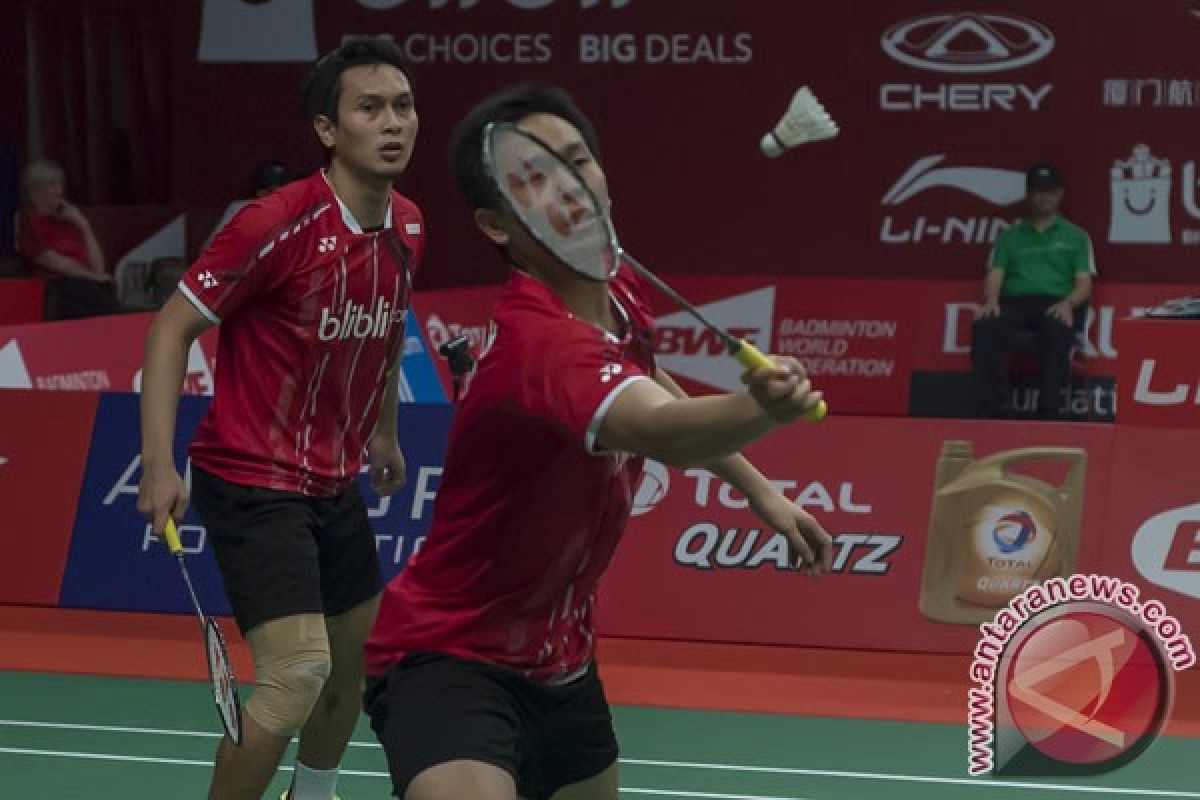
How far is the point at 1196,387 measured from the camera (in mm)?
9391

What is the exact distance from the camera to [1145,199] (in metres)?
16.0

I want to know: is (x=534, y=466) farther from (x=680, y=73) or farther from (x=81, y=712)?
(x=680, y=73)

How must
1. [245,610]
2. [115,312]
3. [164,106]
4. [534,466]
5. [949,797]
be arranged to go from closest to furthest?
[534,466]
[245,610]
[949,797]
[115,312]
[164,106]

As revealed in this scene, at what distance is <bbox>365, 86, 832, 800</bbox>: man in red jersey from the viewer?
3840mm

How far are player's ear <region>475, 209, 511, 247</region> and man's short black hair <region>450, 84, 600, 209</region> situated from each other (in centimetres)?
1

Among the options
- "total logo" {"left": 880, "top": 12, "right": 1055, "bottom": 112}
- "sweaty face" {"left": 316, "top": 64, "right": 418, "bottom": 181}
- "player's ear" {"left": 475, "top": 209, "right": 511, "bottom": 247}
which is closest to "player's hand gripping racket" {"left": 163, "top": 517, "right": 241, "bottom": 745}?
"sweaty face" {"left": 316, "top": 64, "right": 418, "bottom": 181}

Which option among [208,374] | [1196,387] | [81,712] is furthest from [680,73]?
[81,712]

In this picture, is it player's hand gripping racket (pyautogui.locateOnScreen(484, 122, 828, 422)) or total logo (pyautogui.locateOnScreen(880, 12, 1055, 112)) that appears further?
total logo (pyautogui.locateOnScreen(880, 12, 1055, 112))

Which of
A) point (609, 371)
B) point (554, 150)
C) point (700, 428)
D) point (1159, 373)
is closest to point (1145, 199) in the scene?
point (1159, 373)

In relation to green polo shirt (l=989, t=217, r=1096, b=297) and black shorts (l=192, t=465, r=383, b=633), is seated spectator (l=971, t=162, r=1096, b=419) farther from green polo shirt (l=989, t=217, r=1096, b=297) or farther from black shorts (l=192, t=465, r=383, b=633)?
black shorts (l=192, t=465, r=383, b=633)

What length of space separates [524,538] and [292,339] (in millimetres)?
1773

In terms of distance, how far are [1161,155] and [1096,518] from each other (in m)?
7.44

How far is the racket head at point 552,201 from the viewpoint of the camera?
145 inches

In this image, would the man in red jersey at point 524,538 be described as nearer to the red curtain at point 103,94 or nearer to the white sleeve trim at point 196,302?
the white sleeve trim at point 196,302
